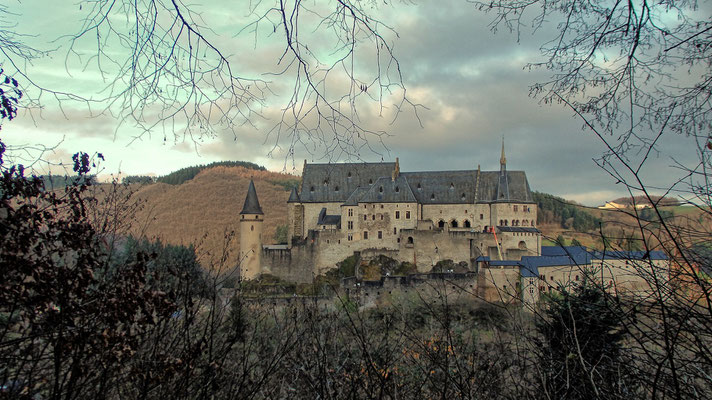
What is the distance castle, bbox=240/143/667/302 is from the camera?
36.3 m

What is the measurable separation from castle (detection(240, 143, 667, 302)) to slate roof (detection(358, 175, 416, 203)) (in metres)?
0.07

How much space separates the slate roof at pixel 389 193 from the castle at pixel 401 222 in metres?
0.07

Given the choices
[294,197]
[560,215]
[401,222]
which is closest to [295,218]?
[294,197]

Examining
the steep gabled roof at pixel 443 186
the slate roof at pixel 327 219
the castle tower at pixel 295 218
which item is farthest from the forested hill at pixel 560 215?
the castle tower at pixel 295 218

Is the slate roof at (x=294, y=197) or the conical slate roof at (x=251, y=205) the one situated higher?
the slate roof at (x=294, y=197)

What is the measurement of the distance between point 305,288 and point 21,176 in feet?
101

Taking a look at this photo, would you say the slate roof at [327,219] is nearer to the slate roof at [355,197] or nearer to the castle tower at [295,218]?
the castle tower at [295,218]

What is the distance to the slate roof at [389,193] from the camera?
38.9 m

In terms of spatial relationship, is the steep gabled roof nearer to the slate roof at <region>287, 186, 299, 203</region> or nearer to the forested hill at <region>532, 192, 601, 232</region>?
the slate roof at <region>287, 186, 299, 203</region>

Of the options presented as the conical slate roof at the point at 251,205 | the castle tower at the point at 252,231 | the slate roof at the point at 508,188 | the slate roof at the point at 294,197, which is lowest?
the castle tower at the point at 252,231

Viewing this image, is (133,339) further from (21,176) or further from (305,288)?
(305,288)

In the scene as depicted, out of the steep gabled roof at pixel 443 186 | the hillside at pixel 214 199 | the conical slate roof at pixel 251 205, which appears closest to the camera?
the conical slate roof at pixel 251 205

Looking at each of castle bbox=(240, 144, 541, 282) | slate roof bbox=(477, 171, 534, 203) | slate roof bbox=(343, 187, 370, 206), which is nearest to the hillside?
castle bbox=(240, 144, 541, 282)

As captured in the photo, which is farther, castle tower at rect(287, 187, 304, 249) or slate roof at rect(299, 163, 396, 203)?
slate roof at rect(299, 163, 396, 203)
